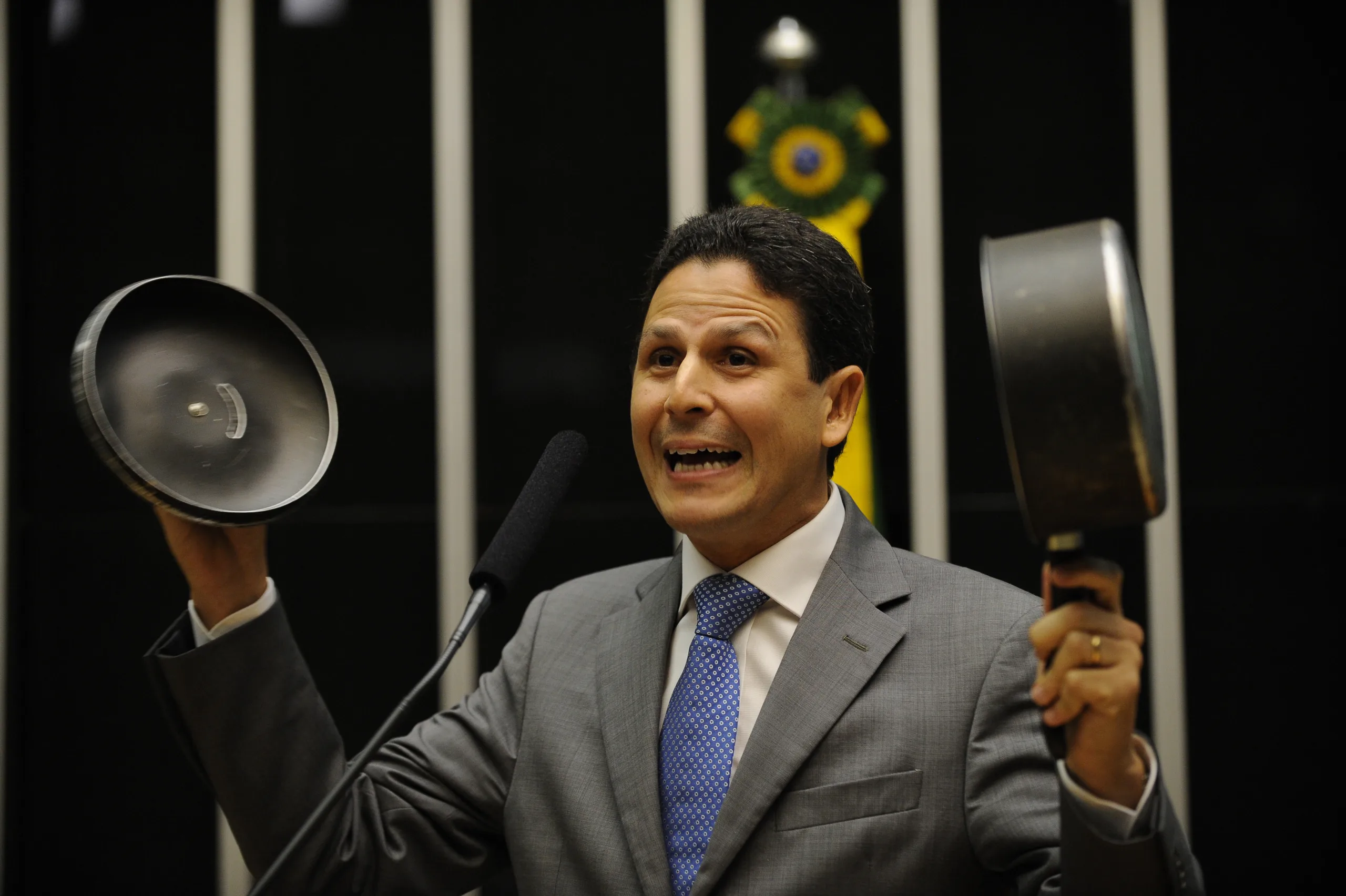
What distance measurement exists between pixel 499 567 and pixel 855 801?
1.46 ft

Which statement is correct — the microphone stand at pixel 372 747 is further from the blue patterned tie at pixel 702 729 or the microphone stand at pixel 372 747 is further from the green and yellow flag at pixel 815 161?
the green and yellow flag at pixel 815 161

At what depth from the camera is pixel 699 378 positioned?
1.32 m

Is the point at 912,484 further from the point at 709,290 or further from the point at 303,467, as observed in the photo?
the point at 303,467

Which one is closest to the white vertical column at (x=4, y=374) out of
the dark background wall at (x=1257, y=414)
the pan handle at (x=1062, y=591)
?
the pan handle at (x=1062, y=591)

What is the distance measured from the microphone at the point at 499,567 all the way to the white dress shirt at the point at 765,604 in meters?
0.23

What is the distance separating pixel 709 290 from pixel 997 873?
28.1 inches

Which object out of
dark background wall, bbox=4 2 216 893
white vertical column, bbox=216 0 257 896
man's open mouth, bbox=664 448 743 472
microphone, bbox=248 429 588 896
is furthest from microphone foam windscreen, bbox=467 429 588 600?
dark background wall, bbox=4 2 216 893

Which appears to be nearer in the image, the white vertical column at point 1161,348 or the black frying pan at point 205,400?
the black frying pan at point 205,400

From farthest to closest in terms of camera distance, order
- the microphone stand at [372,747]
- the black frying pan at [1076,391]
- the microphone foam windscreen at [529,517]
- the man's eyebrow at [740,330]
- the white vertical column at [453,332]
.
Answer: the white vertical column at [453,332] → the man's eyebrow at [740,330] → the microphone foam windscreen at [529,517] → the microphone stand at [372,747] → the black frying pan at [1076,391]

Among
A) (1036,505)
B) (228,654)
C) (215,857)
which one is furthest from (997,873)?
(215,857)

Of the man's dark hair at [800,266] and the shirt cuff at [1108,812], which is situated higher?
the man's dark hair at [800,266]

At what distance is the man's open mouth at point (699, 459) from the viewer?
1325 mm

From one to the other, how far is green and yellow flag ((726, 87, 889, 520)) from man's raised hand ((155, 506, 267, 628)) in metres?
2.02

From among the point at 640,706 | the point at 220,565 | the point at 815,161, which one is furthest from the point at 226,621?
the point at 815,161
